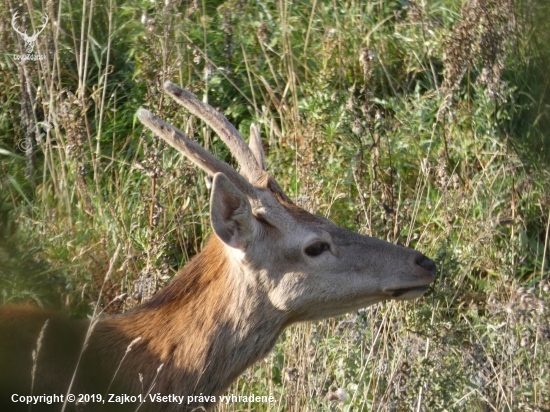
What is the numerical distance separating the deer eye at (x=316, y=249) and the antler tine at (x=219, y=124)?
45 cm

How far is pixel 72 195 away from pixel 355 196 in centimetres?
177

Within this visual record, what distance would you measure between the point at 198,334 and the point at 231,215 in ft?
1.62

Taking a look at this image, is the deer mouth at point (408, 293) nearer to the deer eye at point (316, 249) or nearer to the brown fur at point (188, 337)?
the deer eye at point (316, 249)

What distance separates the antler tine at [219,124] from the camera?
421 cm

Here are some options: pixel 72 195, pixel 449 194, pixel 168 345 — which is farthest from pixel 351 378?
pixel 72 195

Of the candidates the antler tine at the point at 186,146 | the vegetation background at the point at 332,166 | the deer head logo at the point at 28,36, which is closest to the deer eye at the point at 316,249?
the antler tine at the point at 186,146

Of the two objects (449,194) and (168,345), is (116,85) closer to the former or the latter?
(449,194)

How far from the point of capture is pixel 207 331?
381 centimetres

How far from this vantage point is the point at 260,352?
3.87 m

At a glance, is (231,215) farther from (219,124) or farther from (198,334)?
(219,124)

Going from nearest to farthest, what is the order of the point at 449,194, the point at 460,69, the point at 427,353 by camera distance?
the point at 427,353 → the point at 460,69 → the point at 449,194

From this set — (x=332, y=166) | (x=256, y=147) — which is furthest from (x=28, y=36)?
(x=256, y=147)

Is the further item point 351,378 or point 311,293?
point 351,378

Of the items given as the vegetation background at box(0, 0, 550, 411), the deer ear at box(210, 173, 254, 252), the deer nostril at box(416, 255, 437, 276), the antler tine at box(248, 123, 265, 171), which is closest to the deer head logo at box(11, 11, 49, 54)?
the vegetation background at box(0, 0, 550, 411)
